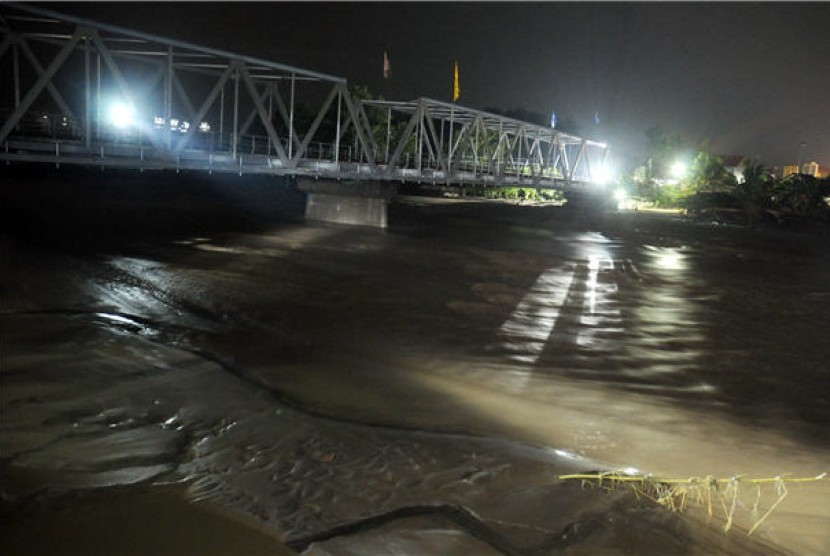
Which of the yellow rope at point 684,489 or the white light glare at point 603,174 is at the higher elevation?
the white light glare at point 603,174

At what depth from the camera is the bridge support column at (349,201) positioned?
43938mm

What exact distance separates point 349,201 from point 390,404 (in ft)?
112

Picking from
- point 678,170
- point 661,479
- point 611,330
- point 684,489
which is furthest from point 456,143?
point 678,170

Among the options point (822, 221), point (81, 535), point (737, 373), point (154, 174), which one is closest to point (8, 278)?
point (81, 535)

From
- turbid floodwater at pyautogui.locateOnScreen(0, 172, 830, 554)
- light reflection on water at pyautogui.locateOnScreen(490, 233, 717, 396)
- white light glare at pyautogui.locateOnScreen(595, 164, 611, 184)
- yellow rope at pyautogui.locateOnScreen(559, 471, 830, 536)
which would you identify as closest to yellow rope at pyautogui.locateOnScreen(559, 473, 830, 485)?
yellow rope at pyautogui.locateOnScreen(559, 471, 830, 536)

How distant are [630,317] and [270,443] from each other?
47.9 feet

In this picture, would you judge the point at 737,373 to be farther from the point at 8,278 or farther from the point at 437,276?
the point at 8,278

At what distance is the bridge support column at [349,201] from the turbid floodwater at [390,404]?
14.3 metres

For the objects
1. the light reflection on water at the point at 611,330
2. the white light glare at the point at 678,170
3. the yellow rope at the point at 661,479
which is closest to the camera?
the yellow rope at the point at 661,479

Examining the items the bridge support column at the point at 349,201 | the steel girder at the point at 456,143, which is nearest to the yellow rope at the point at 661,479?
the steel girder at the point at 456,143

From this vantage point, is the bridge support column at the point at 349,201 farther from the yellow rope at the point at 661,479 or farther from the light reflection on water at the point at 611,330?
the yellow rope at the point at 661,479

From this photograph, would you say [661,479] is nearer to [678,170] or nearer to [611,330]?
[611,330]

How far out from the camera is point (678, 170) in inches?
4075

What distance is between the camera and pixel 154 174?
59438mm
